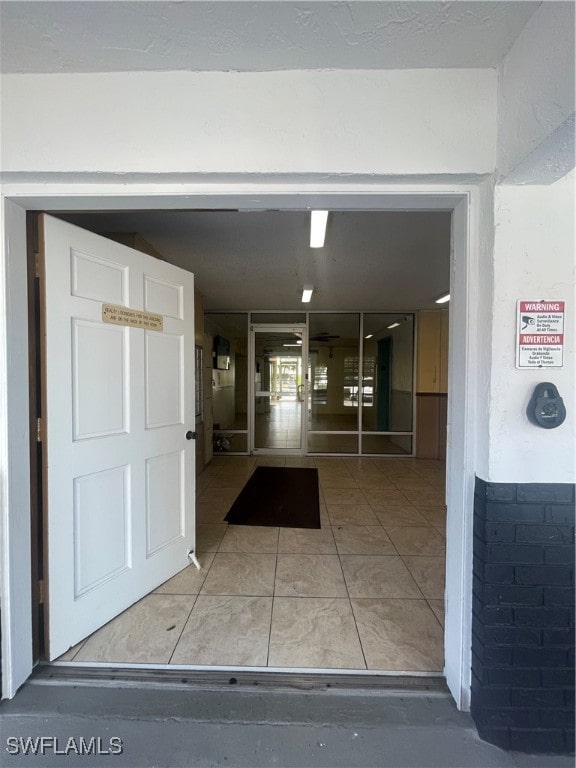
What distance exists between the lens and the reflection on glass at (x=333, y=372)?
6066 mm

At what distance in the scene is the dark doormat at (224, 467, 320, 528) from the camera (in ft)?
10.6

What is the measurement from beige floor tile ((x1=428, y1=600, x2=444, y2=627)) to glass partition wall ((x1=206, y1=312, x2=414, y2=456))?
3814 millimetres

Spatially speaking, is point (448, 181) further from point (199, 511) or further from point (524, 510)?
point (199, 511)

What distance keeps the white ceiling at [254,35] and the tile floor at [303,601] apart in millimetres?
2556

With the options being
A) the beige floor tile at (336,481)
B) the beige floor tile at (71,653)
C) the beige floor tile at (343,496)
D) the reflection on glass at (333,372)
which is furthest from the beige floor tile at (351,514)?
the reflection on glass at (333,372)

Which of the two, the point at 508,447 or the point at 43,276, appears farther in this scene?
the point at 43,276

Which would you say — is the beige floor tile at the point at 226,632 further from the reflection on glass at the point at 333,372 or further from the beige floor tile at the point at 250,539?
the reflection on glass at the point at 333,372

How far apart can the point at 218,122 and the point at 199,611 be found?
2.46m

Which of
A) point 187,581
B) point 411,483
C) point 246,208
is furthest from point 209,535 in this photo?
point 411,483

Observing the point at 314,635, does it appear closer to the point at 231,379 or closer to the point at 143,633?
the point at 143,633

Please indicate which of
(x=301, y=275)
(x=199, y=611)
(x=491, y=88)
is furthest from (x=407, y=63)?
(x=199, y=611)

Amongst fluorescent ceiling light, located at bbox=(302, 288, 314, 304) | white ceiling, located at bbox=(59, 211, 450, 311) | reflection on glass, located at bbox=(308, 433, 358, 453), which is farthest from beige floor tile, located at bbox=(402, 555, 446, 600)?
reflection on glass, located at bbox=(308, 433, 358, 453)

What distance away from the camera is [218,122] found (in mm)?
1223

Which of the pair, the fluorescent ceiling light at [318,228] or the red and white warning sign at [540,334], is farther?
the fluorescent ceiling light at [318,228]
